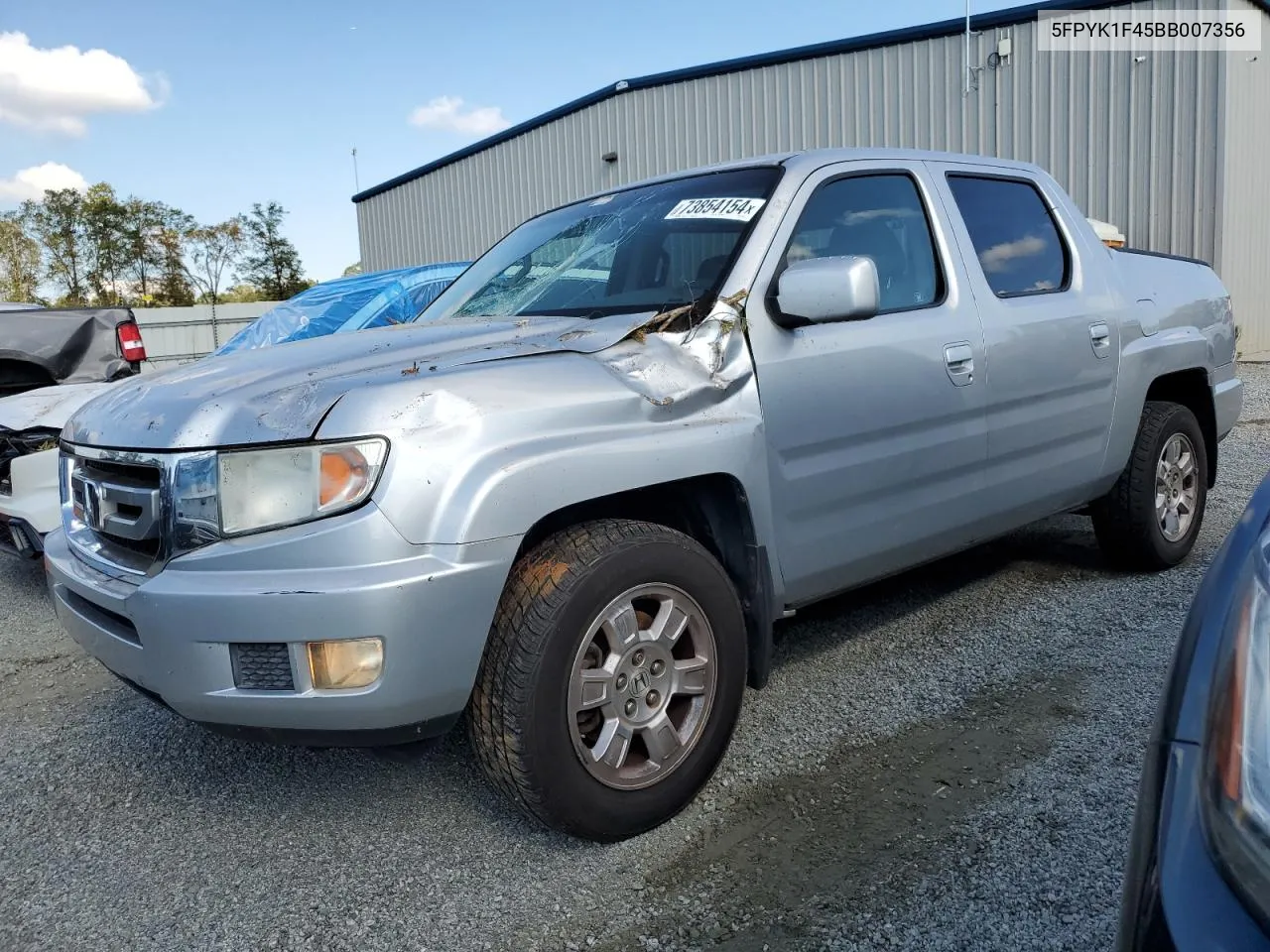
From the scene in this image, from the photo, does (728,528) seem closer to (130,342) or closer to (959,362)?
(959,362)

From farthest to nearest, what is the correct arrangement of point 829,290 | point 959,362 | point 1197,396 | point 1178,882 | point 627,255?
point 1197,396 < point 959,362 < point 627,255 < point 829,290 < point 1178,882

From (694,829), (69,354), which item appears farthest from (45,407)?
(694,829)

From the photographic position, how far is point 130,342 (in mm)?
7188

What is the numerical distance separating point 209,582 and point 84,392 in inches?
156

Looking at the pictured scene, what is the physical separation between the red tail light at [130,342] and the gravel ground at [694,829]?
12.8 feet

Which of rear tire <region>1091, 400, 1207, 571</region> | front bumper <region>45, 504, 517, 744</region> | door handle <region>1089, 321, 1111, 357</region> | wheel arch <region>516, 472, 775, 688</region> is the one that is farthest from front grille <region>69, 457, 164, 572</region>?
rear tire <region>1091, 400, 1207, 571</region>

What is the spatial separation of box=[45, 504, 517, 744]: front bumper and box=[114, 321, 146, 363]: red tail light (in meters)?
5.46

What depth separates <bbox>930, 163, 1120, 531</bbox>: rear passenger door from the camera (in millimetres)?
3643

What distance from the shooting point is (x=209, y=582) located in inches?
88.0

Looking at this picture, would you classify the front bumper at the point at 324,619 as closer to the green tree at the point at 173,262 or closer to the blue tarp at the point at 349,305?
the blue tarp at the point at 349,305

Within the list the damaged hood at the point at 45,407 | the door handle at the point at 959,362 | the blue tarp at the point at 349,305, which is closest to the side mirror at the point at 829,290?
the door handle at the point at 959,362

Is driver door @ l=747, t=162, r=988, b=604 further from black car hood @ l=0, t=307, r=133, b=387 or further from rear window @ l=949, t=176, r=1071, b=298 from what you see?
black car hood @ l=0, t=307, r=133, b=387

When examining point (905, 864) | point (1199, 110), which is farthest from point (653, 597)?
point (1199, 110)

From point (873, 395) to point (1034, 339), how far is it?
97 cm
